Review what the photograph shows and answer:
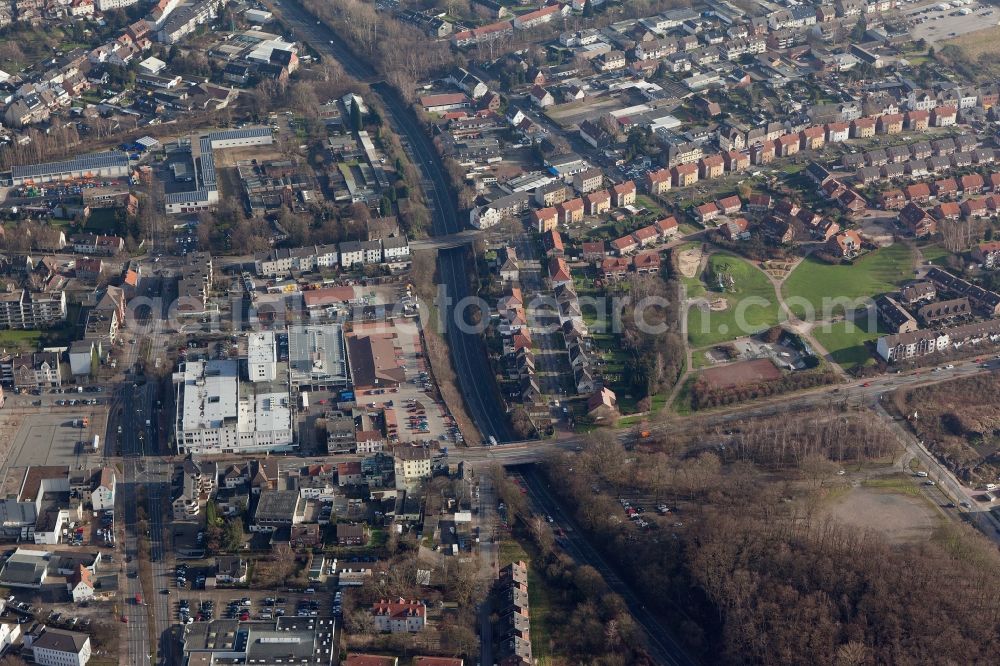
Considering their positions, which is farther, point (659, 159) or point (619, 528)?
point (659, 159)

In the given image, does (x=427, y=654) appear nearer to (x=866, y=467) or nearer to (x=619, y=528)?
(x=619, y=528)

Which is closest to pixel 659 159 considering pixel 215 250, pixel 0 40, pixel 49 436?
pixel 215 250

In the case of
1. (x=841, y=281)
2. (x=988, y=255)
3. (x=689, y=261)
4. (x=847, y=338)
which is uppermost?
(x=689, y=261)

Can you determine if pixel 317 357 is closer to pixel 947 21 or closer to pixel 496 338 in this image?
pixel 496 338

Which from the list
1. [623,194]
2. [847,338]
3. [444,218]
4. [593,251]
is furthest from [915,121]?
[444,218]

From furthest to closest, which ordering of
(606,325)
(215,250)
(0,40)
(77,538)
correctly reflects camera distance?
(0,40), (215,250), (606,325), (77,538)

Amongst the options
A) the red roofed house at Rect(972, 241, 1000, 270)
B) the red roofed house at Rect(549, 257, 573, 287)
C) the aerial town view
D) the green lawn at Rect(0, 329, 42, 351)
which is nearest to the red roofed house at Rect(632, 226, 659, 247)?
the aerial town view

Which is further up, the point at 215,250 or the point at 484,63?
the point at 484,63
